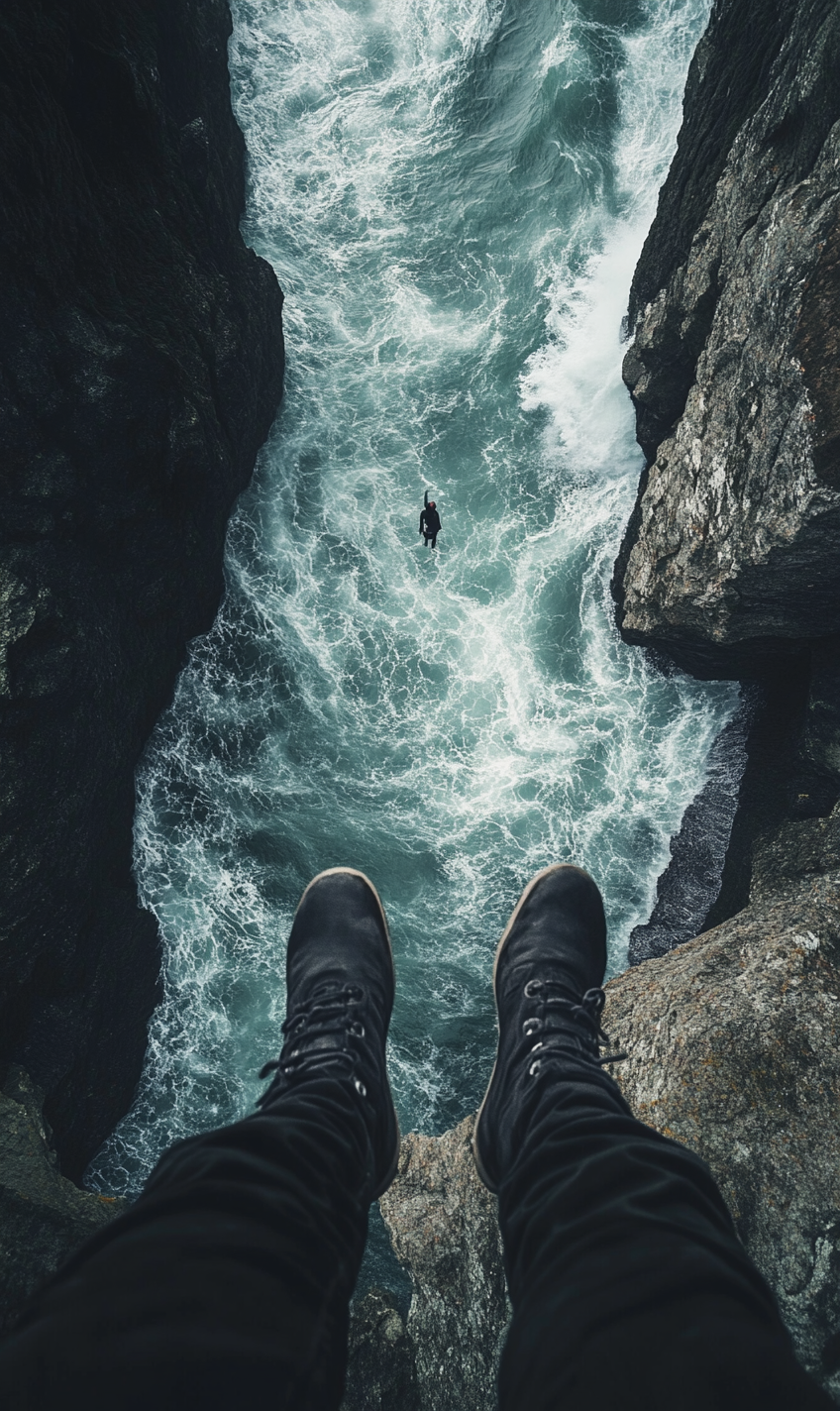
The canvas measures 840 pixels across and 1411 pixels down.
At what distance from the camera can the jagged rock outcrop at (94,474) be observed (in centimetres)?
734

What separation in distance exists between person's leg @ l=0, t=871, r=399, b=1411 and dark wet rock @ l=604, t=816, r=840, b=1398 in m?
4.69

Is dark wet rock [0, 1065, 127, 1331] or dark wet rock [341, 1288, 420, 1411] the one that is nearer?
dark wet rock [0, 1065, 127, 1331]

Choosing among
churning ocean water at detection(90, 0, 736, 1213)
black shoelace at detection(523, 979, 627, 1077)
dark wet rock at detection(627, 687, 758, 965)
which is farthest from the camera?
churning ocean water at detection(90, 0, 736, 1213)

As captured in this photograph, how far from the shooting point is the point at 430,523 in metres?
11.6

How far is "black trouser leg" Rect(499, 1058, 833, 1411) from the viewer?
5.20ft

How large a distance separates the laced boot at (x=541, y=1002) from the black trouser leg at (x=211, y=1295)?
4.50 feet

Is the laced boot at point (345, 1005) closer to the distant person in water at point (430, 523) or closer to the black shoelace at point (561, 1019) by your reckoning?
the black shoelace at point (561, 1019)

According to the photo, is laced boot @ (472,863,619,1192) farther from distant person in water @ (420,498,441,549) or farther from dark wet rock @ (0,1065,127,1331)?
distant person in water @ (420,498,441,549)

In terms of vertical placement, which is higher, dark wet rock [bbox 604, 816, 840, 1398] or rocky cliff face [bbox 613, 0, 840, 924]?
rocky cliff face [bbox 613, 0, 840, 924]

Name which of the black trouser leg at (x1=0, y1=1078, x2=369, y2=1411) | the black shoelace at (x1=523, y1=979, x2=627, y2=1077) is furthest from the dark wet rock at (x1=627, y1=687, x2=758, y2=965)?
the black trouser leg at (x1=0, y1=1078, x2=369, y2=1411)

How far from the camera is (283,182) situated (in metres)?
14.8

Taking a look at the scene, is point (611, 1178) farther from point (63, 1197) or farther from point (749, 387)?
point (749, 387)

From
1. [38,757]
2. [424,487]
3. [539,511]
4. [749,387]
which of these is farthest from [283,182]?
[38,757]

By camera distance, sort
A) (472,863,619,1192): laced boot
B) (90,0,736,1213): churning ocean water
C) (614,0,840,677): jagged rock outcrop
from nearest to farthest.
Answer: (472,863,619,1192): laced boot < (614,0,840,677): jagged rock outcrop < (90,0,736,1213): churning ocean water
